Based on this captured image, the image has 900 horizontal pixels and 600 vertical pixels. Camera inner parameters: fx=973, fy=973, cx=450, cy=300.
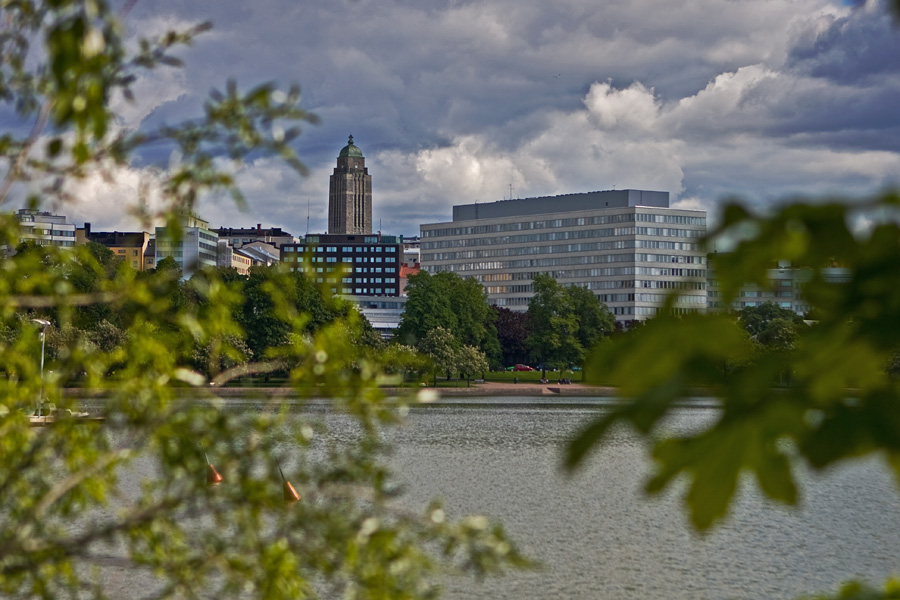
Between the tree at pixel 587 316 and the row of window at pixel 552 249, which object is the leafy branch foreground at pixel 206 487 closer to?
the tree at pixel 587 316

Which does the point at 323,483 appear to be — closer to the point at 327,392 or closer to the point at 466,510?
the point at 327,392

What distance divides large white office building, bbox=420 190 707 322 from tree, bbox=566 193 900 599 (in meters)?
151

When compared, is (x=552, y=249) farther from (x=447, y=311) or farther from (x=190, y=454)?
(x=190, y=454)

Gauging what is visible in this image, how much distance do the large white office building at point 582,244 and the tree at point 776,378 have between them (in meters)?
151

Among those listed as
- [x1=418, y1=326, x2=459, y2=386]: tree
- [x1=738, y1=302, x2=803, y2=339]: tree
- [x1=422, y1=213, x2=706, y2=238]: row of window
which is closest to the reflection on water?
[x1=738, y1=302, x2=803, y2=339]: tree

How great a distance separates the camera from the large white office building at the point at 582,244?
516 feet

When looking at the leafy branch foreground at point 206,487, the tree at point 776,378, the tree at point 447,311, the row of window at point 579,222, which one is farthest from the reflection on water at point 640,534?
the row of window at point 579,222

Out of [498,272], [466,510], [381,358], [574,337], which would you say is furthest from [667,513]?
[498,272]

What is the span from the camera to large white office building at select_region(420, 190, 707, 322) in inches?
6196

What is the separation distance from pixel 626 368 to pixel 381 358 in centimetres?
452

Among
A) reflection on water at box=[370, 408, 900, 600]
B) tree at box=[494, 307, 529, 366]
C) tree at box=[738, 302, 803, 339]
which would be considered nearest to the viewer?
tree at box=[738, 302, 803, 339]

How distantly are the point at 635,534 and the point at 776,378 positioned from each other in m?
23.1

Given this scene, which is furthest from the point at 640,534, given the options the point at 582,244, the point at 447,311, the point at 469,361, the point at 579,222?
the point at 579,222

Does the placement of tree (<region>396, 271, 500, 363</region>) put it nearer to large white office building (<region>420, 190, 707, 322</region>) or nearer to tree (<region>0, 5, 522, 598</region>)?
large white office building (<region>420, 190, 707, 322</region>)
